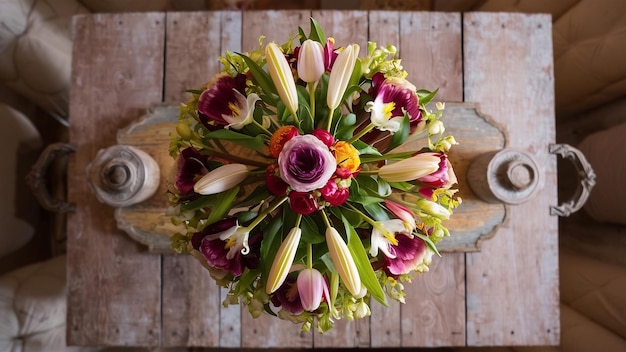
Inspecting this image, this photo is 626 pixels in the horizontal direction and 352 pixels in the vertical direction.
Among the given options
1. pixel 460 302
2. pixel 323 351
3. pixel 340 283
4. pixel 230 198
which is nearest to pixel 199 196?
pixel 230 198

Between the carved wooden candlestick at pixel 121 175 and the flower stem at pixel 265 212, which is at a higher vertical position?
the carved wooden candlestick at pixel 121 175

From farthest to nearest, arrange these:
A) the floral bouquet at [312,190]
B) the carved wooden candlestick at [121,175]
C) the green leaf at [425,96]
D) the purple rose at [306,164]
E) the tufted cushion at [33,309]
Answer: the tufted cushion at [33,309] < the carved wooden candlestick at [121,175] < the green leaf at [425,96] < the floral bouquet at [312,190] < the purple rose at [306,164]

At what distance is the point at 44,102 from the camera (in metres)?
1.65

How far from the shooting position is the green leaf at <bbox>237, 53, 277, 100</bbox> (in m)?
0.86

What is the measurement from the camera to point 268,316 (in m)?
1.30

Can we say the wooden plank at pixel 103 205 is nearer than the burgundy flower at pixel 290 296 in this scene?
No

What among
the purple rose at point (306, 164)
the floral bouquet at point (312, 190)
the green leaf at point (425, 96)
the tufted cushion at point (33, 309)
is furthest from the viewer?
the tufted cushion at point (33, 309)

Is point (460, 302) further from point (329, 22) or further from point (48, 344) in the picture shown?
point (48, 344)

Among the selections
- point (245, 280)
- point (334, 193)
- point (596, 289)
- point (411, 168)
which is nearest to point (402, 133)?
point (411, 168)

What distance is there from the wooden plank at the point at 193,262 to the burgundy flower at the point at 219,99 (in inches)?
18.3

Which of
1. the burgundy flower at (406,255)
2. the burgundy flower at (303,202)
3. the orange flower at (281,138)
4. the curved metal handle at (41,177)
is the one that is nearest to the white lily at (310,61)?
the orange flower at (281,138)

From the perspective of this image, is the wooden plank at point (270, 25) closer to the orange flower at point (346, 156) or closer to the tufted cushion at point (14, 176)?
the orange flower at point (346, 156)

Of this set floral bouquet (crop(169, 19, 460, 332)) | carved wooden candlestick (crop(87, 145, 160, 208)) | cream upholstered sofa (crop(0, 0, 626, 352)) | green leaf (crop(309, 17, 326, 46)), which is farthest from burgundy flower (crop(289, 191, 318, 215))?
cream upholstered sofa (crop(0, 0, 626, 352))

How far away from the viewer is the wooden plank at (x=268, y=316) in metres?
1.30
